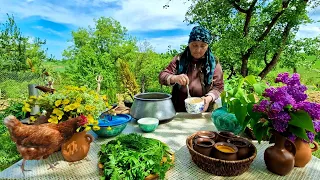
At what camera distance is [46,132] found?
109cm

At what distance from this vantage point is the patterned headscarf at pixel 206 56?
1.93m

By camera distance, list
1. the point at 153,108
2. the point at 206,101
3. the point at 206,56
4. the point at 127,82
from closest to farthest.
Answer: the point at 153,108
the point at 206,101
the point at 206,56
the point at 127,82

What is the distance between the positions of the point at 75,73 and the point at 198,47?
337cm

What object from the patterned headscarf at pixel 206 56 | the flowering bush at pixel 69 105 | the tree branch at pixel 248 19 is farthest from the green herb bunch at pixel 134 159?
the tree branch at pixel 248 19

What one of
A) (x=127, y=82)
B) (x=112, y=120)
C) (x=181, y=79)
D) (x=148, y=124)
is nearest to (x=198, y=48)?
(x=181, y=79)

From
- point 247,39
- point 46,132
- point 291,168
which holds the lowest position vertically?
point 291,168

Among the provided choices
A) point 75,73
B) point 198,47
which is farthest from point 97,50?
point 198,47

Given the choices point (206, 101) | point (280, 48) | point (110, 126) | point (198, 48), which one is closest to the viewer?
point (110, 126)

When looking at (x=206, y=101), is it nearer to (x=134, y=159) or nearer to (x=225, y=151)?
(x=225, y=151)

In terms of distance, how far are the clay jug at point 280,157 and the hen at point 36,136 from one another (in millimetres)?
924

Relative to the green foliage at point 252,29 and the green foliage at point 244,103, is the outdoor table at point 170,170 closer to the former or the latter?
the green foliage at point 244,103

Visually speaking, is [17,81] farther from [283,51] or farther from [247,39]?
[283,51]

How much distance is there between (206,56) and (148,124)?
0.98 m

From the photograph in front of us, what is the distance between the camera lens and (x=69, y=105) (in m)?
1.16
